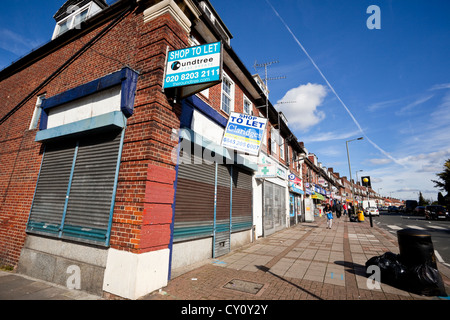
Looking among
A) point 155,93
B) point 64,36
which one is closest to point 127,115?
point 155,93

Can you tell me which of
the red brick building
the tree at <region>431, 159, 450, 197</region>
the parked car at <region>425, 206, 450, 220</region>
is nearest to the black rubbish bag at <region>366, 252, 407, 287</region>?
the red brick building

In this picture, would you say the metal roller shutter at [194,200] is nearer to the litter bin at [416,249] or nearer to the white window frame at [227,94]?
the white window frame at [227,94]

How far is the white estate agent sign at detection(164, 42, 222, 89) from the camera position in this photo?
4641 millimetres

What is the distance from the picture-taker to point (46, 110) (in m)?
6.84

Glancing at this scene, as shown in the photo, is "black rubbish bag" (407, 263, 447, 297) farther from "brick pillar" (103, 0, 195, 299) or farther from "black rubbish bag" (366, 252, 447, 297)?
"brick pillar" (103, 0, 195, 299)

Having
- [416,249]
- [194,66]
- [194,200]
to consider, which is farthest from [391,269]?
[194,66]

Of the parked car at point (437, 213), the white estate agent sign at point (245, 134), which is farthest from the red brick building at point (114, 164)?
the parked car at point (437, 213)

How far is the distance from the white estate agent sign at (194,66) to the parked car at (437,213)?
1300 inches

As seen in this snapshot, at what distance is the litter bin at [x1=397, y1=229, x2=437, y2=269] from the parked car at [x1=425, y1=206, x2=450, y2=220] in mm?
28573

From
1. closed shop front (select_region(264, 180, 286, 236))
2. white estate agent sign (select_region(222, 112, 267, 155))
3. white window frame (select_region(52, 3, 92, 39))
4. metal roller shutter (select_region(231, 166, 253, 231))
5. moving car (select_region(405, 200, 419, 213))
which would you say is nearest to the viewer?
white estate agent sign (select_region(222, 112, 267, 155))

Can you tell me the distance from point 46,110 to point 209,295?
25.8 feet

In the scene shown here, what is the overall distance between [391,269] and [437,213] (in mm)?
29383

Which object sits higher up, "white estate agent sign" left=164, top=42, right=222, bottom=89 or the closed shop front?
"white estate agent sign" left=164, top=42, right=222, bottom=89

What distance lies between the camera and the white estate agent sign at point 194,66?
4.64 meters
